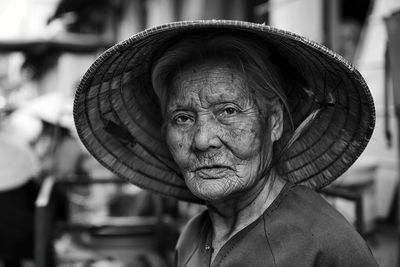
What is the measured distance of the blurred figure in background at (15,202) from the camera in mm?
4586

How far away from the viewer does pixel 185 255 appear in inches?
69.0

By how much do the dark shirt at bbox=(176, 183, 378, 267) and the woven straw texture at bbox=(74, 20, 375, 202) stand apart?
23cm

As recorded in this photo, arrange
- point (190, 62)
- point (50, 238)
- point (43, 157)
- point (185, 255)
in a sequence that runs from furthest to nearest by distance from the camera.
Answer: point (43, 157)
point (50, 238)
point (185, 255)
point (190, 62)

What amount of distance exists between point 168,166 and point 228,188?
1.71 ft

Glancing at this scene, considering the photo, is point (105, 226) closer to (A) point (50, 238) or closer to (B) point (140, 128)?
(A) point (50, 238)

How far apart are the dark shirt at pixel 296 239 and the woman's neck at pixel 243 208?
0.03 m

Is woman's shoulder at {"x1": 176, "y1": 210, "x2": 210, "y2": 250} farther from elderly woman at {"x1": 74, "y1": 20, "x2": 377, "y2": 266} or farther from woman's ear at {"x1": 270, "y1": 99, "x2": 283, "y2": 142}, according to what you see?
woman's ear at {"x1": 270, "y1": 99, "x2": 283, "y2": 142}

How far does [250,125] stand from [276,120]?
0.14 metres

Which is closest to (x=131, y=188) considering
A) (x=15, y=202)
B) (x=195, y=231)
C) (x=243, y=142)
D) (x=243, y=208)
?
(x=15, y=202)

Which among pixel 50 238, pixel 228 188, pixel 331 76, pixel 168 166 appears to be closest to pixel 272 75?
pixel 331 76

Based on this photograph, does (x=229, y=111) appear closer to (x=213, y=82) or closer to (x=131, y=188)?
(x=213, y=82)

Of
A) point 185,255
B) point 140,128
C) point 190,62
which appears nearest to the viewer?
point 190,62

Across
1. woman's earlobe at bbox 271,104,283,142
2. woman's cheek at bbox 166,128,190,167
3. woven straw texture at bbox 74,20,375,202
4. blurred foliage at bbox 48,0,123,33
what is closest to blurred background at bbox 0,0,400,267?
woven straw texture at bbox 74,20,375,202

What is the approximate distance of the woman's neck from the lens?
1.56m
